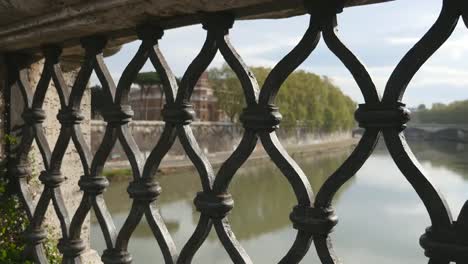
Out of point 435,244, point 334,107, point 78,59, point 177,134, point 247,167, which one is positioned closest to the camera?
point 435,244

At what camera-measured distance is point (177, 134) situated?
1.19 metres

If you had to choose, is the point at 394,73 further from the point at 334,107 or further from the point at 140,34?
the point at 334,107

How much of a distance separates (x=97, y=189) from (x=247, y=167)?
24.5 m

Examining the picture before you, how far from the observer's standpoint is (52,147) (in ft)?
6.43

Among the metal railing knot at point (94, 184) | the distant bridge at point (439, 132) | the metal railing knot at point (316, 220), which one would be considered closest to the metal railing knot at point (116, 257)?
the metal railing knot at point (94, 184)

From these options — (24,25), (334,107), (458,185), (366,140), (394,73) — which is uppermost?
(334,107)

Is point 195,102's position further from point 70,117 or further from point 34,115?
point 70,117

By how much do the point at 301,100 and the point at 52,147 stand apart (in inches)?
1390

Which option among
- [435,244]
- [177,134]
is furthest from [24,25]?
[435,244]

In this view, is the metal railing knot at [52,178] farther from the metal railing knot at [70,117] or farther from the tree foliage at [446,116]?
the tree foliage at [446,116]

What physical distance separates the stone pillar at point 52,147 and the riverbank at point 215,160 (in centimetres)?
302

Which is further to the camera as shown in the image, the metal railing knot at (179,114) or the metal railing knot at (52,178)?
the metal railing knot at (52,178)

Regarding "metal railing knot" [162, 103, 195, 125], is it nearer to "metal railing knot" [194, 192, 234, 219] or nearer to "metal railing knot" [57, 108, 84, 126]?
"metal railing knot" [194, 192, 234, 219]

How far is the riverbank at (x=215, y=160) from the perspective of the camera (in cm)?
1844
